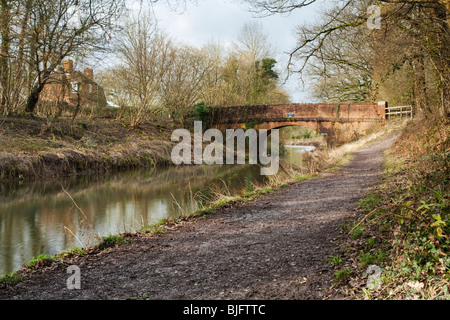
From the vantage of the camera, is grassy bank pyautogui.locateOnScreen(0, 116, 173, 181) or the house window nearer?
grassy bank pyautogui.locateOnScreen(0, 116, 173, 181)

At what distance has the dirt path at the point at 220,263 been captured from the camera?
10.9 ft

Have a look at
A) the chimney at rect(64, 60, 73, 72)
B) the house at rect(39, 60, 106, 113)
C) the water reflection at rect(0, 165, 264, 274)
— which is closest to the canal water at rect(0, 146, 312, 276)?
the water reflection at rect(0, 165, 264, 274)

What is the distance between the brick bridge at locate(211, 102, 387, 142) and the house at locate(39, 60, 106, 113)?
10970mm

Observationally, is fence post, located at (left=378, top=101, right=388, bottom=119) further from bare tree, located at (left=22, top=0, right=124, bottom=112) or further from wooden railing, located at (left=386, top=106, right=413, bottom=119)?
bare tree, located at (left=22, top=0, right=124, bottom=112)

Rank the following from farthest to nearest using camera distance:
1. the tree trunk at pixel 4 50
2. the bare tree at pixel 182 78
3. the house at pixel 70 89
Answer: the bare tree at pixel 182 78, the house at pixel 70 89, the tree trunk at pixel 4 50

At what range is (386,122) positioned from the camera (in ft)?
84.9

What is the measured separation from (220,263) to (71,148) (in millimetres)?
13743

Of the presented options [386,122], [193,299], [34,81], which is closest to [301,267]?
[193,299]

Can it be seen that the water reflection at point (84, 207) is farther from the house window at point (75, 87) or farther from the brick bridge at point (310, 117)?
the brick bridge at point (310, 117)

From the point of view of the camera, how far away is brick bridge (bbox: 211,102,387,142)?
2750 centimetres

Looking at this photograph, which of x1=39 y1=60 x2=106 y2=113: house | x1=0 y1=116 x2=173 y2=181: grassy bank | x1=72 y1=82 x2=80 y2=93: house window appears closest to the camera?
x1=0 y1=116 x2=173 y2=181: grassy bank
